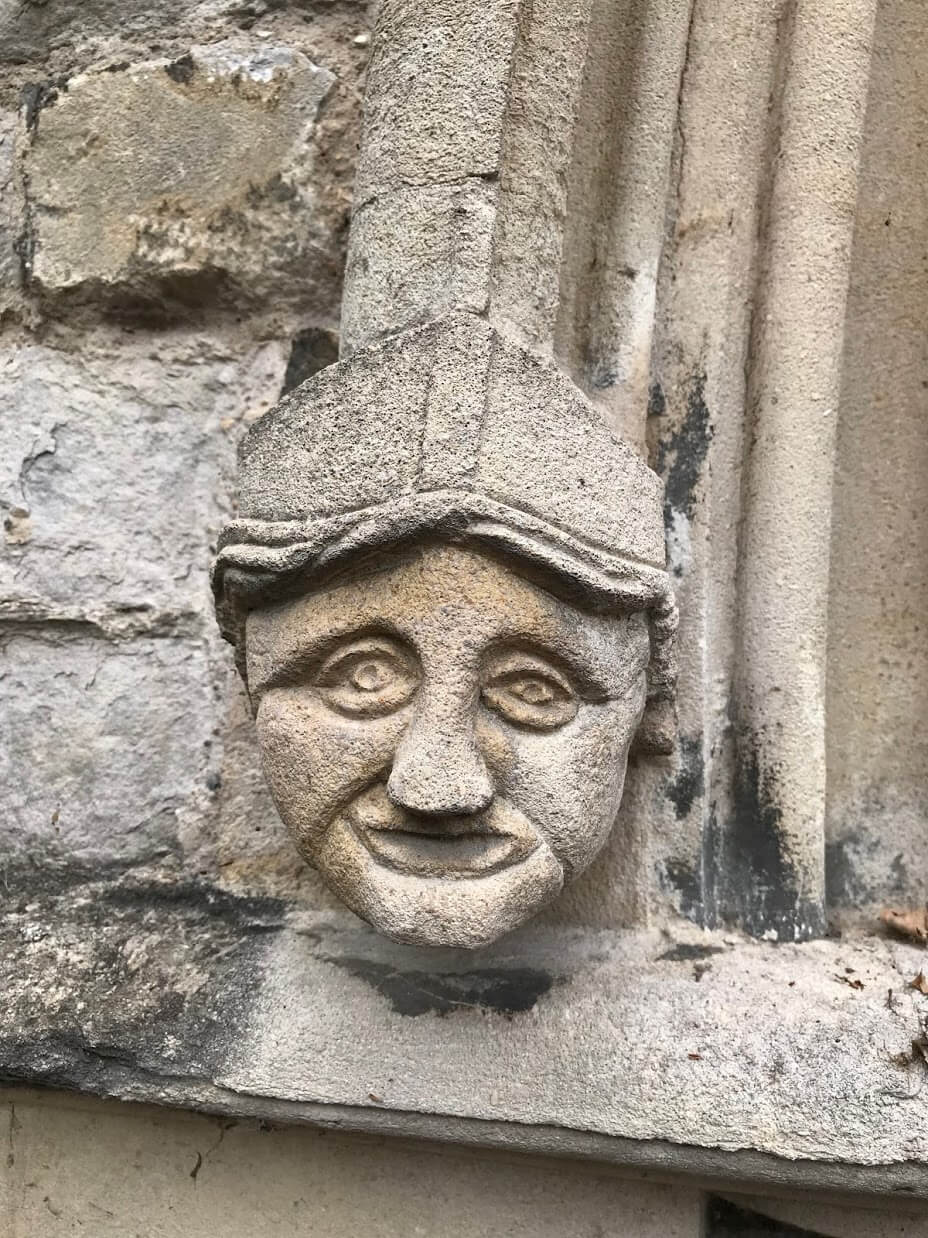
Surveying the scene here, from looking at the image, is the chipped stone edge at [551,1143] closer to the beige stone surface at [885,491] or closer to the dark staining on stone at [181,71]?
the beige stone surface at [885,491]

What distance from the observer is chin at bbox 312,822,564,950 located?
78 centimetres

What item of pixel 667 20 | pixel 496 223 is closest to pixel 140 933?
pixel 496 223

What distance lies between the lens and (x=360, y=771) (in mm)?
806

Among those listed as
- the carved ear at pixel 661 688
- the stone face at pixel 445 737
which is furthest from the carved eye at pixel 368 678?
the carved ear at pixel 661 688

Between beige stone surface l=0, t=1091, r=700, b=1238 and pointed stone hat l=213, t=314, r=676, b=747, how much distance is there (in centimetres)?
57

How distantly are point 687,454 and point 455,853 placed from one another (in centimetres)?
50

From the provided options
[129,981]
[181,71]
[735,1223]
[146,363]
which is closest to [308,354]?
[146,363]

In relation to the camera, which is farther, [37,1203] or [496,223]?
[37,1203]

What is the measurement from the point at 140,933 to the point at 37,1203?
1.01ft

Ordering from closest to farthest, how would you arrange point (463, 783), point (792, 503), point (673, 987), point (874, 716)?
point (463, 783) → point (673, 987) → point (792, 503) → point (874, 716)

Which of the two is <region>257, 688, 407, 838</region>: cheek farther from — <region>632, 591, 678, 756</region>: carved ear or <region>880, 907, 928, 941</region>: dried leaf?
<region>880, 907, 928, 941</region>: dried leaf

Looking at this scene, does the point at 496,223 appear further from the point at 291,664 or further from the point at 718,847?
the point at 718,847

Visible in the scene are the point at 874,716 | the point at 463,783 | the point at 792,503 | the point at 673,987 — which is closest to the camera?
the point at 463,783

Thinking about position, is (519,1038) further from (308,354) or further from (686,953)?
(308,354)
